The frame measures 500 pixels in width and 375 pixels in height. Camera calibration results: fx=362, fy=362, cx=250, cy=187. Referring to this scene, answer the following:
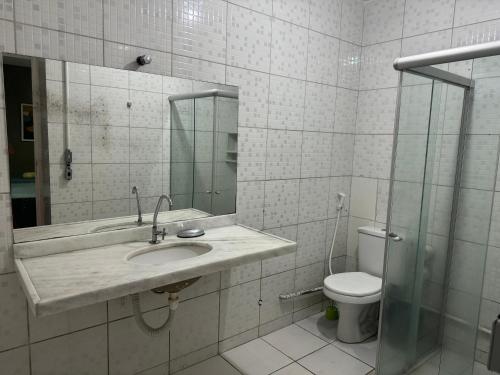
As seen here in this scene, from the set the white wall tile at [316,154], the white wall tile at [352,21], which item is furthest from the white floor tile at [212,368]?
the white wall tile at [352,21]

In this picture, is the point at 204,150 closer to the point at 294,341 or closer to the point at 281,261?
the point at 281,261

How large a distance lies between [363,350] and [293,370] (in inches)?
21.9

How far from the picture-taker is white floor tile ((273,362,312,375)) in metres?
2.12

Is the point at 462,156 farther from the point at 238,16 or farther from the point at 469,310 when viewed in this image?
the point at 238,16

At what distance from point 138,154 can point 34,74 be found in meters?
0.55

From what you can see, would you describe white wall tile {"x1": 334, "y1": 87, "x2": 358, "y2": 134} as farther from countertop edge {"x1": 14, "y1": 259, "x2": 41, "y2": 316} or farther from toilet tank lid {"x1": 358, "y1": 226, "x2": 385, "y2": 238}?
countertop edge {"x1": 14, "y1": 259, "x2": 41, "y2": 316}

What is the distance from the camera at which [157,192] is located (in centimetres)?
190

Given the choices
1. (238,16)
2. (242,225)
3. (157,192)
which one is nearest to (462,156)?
(242,225)

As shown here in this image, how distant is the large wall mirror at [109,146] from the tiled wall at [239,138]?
64mm

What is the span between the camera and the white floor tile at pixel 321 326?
2.55 metres

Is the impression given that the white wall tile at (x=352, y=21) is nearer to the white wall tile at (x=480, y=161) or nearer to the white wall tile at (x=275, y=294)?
the white wall tile at (x=480, y=161)

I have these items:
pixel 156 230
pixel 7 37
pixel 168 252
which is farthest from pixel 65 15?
pixel 168 252

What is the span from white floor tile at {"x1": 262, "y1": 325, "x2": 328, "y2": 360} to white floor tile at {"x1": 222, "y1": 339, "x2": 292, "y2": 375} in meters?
0.06

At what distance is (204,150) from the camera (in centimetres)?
207
